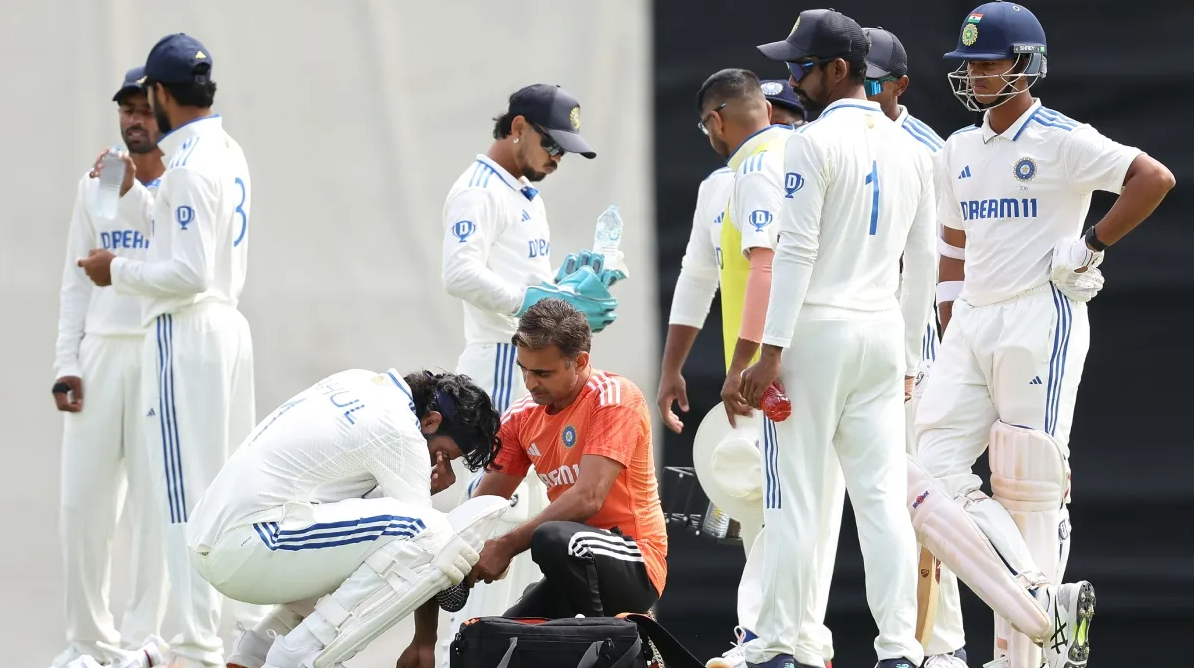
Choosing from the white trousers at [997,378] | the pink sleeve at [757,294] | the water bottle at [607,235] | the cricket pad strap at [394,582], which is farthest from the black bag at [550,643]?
the water bottle at [607,235]

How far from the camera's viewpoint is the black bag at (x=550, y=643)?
10.2 feet

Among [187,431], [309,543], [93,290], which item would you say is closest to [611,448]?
[309,543]

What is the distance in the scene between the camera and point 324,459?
3.38 metres

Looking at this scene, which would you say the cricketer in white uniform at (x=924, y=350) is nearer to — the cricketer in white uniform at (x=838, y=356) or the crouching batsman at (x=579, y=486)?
the cricketer in white uniform at (x=838, y=356)

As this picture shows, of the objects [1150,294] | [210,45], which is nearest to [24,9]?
[210,45]

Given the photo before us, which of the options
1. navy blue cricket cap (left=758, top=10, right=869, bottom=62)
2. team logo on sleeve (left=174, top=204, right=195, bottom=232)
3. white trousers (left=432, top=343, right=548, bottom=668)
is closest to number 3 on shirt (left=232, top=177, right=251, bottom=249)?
team logo on sleeve (left=174, top=204, right=195, bottom=232)

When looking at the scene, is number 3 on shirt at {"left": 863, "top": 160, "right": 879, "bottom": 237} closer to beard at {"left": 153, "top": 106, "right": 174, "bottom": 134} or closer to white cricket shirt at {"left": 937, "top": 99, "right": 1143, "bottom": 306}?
white cricket shirt at {"left": 937, "top": 99, "right": 1143, "bottom": 306}

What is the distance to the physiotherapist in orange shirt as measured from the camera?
337 cm

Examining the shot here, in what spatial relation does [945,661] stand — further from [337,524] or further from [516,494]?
[337,524]

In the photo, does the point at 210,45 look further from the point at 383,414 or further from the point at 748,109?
the point at 383,414

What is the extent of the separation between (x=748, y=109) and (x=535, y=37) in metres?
1.31

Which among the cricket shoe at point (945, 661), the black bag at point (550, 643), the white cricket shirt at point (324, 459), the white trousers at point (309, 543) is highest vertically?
the white cricket shirt at point (324, 459)

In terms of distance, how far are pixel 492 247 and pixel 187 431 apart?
101cm

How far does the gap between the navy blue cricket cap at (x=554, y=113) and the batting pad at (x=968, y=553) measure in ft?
4.43
